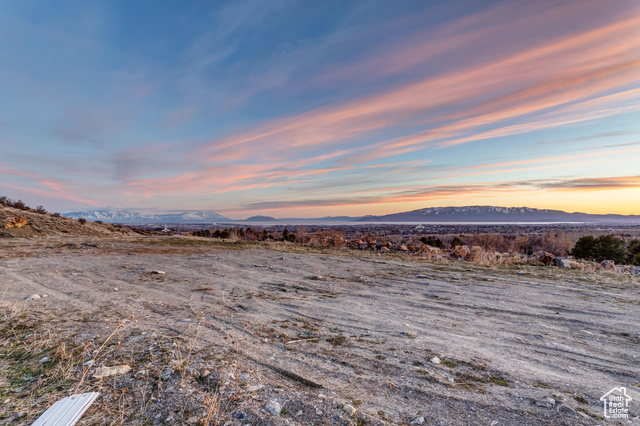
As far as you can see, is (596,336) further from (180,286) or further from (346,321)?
(180,286)

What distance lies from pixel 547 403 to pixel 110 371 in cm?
489

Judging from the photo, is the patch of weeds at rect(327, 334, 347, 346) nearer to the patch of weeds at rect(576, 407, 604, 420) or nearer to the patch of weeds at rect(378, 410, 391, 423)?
the patch of weeds at rect(378, 410, 391, 423)

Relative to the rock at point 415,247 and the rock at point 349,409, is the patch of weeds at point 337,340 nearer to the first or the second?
the rock at point 349,409

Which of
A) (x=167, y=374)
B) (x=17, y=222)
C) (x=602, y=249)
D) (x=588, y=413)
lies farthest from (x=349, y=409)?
(x=17, y=222)

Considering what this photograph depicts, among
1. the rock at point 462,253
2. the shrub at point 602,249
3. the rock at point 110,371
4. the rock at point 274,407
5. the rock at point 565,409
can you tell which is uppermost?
the rock at point 110,371

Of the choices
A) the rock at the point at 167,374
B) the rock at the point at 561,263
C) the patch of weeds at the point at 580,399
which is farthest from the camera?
the rock at the point at 561,263

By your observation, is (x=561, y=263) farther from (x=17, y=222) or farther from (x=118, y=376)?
(x=17, y=222)

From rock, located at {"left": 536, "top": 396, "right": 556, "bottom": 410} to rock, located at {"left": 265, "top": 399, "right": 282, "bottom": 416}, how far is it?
2.66 m

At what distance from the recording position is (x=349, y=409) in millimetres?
2902

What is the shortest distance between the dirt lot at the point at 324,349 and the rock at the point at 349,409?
0.02m

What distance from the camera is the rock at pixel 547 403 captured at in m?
2.98

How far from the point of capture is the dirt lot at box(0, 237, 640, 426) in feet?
9.66

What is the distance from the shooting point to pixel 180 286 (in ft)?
27.9

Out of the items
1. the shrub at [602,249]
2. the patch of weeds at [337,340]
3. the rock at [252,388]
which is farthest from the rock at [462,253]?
the rock at [252,388]
